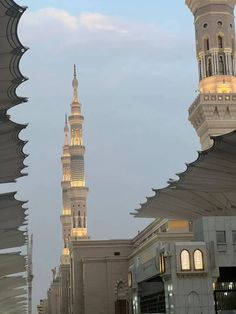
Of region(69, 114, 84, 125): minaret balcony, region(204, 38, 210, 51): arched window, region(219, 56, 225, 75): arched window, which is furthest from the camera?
region(69, 114, 84, 125): minaret balcony

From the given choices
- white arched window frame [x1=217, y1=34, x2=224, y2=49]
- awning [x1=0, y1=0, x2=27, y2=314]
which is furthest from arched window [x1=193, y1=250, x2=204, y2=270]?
white arched window frame [x1=217, y1=34, x2=224, y2=49]

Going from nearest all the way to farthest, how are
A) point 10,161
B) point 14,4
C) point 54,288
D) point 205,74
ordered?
point 14,4
point 10,161
point 205,74
point 54,288

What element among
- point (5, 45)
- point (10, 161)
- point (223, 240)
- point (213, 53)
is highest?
point (213, 53)

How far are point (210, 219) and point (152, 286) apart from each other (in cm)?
651

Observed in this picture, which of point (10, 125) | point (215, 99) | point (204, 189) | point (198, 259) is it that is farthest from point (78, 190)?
point (10, 125)

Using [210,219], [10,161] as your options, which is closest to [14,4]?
[10,161]

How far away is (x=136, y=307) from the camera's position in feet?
89.7

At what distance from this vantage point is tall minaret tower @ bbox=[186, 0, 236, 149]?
38.2m

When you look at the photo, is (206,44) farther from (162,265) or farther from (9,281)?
(162,265)

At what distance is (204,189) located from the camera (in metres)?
26.0

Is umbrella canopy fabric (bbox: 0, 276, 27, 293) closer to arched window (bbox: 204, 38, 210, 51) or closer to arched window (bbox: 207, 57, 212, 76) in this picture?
arched window (bbox: 207, 57, 212, 76)

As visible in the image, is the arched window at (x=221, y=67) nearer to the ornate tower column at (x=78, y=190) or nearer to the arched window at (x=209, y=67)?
the arched window at (x=209, y=67)

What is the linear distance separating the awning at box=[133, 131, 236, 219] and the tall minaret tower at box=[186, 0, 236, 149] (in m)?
9.41

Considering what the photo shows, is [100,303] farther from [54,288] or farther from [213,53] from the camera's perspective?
[54,288]
